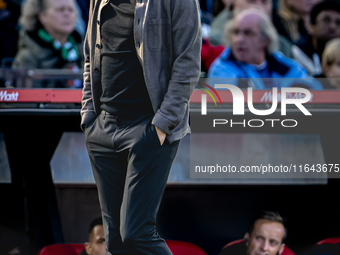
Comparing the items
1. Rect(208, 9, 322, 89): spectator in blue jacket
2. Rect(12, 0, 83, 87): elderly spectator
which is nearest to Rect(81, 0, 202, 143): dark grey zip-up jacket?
Rect(208, 9, 322, 89): spectator in blue jacket

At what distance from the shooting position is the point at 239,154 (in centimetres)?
215

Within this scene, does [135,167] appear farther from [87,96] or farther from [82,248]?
[82,248]

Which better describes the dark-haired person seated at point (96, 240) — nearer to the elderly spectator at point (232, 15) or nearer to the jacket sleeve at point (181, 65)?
the jacket sleeve at point (181, 65)

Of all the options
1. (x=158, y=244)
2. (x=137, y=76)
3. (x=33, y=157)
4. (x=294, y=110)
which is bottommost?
(x=158, y=244)

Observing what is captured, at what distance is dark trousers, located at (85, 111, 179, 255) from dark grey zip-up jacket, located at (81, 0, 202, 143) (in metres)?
0.08

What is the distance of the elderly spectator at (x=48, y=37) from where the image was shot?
2922 millimetres

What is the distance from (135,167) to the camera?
1514 millimetres

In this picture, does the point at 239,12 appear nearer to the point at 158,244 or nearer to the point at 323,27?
the point at 323,27

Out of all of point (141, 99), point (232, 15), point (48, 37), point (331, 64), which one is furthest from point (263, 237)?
point (48, 37)

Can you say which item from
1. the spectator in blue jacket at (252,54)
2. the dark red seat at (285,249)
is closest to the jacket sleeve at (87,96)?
the dark red seat at (285,249)

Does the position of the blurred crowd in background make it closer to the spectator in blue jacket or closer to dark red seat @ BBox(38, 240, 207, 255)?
the spectator in blue jacket

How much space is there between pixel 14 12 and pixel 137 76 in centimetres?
210

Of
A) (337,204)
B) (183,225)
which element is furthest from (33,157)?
(337,204)

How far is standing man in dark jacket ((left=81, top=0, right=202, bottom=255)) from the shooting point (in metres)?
1.49
